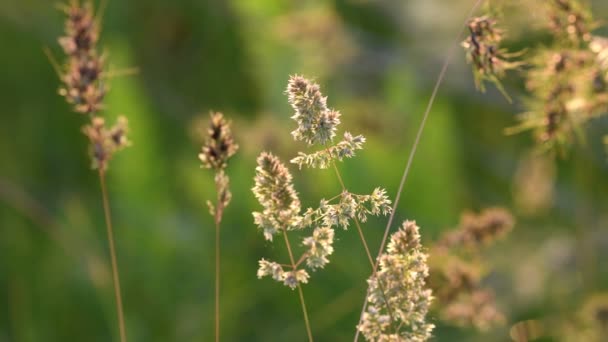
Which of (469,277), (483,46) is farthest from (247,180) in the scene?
(483,46)

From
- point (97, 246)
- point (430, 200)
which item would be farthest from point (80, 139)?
point (430, 200)

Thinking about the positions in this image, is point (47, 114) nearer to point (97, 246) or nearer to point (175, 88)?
point (175, 88)

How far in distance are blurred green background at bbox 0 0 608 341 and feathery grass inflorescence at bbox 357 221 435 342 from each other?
1.84 feet

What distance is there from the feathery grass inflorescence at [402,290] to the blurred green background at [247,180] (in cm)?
56

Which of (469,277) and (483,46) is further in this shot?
(469,277)

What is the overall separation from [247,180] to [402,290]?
76 centimetres

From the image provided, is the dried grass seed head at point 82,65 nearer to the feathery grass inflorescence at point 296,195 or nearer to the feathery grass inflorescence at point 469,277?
the feathery grass inflorescence at point 296,195

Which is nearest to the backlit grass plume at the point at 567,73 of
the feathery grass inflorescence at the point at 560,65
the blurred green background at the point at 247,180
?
the feathery grass inflorescence at the point at 560,65

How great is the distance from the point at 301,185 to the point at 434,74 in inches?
18.9

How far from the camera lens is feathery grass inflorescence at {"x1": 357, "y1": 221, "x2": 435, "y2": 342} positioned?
13.4 inches

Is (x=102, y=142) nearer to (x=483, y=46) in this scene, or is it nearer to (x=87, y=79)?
(x=87, y=79)

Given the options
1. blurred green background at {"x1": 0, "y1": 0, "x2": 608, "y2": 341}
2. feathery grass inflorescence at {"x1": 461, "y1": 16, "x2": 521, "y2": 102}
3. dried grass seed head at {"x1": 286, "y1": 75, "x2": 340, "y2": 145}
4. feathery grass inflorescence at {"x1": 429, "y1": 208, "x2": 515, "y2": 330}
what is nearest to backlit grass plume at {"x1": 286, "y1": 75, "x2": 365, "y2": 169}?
dried grass seed head at {"x1": 286, "y1": 75, "x2": 340, "y2": 145}

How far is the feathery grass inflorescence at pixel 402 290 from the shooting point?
0.34 meters

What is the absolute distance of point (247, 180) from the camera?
43.2 inches
